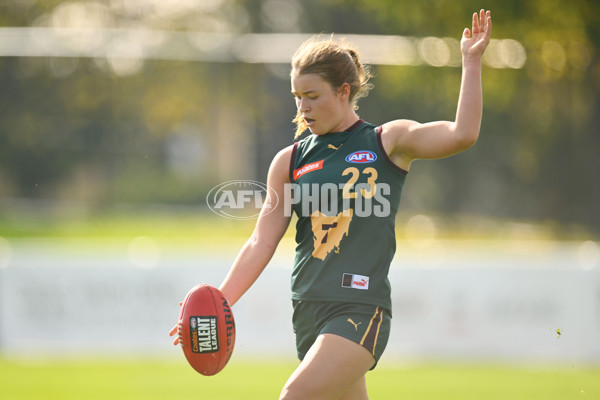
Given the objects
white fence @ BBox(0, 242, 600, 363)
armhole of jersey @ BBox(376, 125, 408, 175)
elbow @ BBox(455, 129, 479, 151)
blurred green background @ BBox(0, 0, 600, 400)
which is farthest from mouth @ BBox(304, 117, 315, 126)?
white fence @ BBox(0, 242, 600, 363)

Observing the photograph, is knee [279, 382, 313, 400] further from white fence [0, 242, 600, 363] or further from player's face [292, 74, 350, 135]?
white fence [0, 242, 600, 363]

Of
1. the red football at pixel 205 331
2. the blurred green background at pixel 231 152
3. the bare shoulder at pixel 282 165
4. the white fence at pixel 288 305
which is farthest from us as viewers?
the blurred green background at pixel 231 152

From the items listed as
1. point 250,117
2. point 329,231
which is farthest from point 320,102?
point 250,117

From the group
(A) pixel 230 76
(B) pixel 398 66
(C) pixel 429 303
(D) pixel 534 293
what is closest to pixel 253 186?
(A) pixel 230 76

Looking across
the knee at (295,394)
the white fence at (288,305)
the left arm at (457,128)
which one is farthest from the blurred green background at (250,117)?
the knee at (295,394)

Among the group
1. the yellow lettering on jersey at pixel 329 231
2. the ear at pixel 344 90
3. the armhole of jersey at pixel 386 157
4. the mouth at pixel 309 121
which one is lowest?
the yellow lettering on jersey at pixel 329 231

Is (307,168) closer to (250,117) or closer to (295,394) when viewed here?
(295,394)

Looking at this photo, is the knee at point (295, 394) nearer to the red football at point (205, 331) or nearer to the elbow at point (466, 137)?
the red football at point (205, 331)

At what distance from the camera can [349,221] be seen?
2.99m

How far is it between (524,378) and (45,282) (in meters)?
5.13

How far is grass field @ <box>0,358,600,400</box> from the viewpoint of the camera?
7.42 meters

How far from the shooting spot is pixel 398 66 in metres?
10.5

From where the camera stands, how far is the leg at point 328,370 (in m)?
2.76

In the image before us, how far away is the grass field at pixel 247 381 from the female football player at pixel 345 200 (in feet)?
14.3
